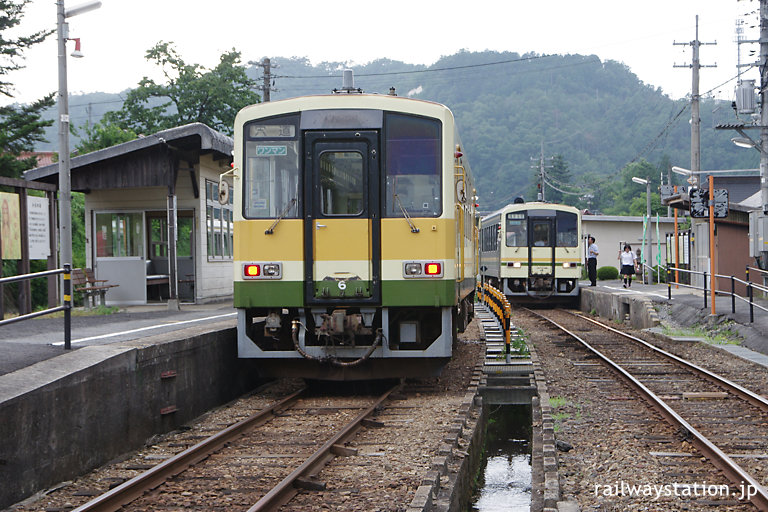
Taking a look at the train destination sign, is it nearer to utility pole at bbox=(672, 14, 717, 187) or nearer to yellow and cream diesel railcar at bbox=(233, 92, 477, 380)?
utility pole at bbox=(672, 14, 717, 187)

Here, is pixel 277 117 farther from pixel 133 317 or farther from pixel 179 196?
pixel 179 196

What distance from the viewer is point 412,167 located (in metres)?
9.42

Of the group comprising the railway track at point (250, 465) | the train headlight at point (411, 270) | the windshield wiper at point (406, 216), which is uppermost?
the windshield wiper at point (406, 216)

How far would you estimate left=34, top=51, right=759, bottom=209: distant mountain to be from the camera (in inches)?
3834

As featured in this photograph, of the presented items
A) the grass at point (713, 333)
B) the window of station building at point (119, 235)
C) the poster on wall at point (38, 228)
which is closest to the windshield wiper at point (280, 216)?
the poster on wall at point (38, 228)

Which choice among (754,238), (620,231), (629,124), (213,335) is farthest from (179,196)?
(629,124)

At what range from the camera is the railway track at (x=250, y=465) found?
5621 millimetres

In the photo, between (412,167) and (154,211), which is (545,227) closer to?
(154,211)

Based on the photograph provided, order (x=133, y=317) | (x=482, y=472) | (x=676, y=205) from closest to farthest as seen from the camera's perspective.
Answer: (x=482, y=472), (x=133, y=317), (x=676, y=205)

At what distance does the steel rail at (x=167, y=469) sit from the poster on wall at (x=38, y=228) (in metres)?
7.28

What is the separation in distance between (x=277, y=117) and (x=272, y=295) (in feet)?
6.42

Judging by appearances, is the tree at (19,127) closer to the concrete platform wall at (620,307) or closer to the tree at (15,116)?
the tree at (15,116)

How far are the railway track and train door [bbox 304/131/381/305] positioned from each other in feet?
4.17

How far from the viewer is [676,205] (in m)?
28.4
